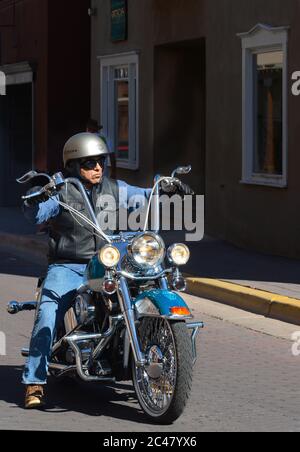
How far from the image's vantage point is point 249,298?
1138cm

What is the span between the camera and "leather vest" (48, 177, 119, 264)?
722 centimetres

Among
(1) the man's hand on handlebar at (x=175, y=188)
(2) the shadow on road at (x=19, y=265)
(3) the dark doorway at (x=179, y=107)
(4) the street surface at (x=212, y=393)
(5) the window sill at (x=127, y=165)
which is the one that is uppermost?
(3) the dark doorway at (x=179, y=107)

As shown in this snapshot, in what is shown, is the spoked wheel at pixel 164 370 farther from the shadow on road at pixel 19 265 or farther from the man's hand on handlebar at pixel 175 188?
the shadow on road at pixel 19 265

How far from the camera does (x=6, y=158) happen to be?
25297 millimetres

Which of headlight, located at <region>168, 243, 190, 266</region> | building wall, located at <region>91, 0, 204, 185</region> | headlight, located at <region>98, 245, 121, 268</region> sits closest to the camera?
headlight, located at <region>98, 245, 121, 268</region>

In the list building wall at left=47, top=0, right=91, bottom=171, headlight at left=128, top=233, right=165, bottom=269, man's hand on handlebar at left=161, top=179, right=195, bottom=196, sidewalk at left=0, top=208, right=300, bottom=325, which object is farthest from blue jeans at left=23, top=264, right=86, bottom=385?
building wall at left=47, top=0, right=91, bottom=171

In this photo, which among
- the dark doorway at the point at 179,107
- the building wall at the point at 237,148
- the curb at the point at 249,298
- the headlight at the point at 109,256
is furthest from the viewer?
the dark doorway at the point at 179,107

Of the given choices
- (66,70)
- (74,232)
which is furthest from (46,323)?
(66,70)

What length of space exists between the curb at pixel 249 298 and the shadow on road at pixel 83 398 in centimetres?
321

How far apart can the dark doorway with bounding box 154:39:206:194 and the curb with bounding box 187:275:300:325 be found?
6278mm

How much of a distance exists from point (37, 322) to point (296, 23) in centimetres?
803

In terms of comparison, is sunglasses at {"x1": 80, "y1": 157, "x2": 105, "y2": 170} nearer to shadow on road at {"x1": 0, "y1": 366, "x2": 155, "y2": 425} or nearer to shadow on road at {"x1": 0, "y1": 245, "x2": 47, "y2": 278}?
shadow on road at {"x1": 0, "y1": 366, "x2": 155, "y2": 425}

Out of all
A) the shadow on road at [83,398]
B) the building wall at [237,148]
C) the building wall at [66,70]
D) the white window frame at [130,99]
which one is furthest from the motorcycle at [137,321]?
the building wall at [66,70]

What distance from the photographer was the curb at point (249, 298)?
1072 centimetres
